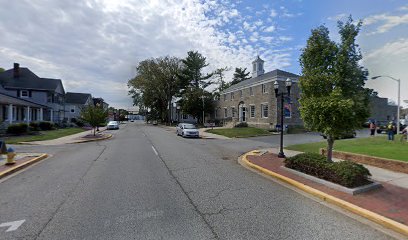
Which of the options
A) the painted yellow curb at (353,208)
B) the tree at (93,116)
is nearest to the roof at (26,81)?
the tree at (93,116)

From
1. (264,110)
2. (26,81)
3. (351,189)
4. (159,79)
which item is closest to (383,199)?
(351,189)

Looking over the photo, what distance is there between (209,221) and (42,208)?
3.79 m

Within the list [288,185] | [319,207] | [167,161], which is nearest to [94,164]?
[167,161]

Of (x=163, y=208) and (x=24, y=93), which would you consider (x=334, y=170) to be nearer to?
(x=163, y=208)

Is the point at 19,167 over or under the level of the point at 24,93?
under

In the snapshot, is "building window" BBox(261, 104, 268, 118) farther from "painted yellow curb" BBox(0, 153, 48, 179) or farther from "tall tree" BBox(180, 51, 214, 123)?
"painted yellow curb" BBox(0, 153, 48, 179)

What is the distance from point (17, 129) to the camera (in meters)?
26.2

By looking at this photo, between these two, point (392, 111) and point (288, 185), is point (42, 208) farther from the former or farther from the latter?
point (392, 111)

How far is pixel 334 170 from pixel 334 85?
2860mm

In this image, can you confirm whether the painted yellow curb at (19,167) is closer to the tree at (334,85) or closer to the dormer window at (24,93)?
the tree at (334,85)

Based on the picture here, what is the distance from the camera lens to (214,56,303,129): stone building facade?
34.2m

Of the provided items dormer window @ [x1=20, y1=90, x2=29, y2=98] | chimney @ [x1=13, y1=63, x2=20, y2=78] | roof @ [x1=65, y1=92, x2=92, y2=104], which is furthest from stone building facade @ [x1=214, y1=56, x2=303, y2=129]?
roof @ [x1=65, y1=92, x2=92, y2=104]

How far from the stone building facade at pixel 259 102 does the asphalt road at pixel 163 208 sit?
2342cm

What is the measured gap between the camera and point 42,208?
563 cm
